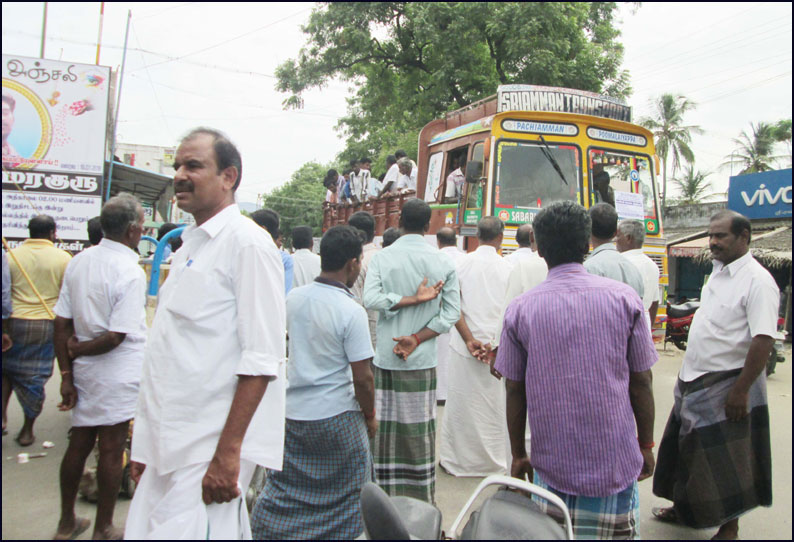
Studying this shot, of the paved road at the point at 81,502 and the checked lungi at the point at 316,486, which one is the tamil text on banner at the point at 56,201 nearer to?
the paved road at the point at 81,502

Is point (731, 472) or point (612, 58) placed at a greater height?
point (612, 58)

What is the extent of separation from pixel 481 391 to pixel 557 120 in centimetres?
398

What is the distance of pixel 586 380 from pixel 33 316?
433 centimetres

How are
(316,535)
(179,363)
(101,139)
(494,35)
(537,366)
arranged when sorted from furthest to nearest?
(494,35) → (101,139) → (316,535) → (537,366) → (179,363)

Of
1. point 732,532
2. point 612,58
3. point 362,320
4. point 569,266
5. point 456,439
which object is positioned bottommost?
point 732,532

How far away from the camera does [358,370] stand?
8.60 ft

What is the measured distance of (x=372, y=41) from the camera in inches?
706

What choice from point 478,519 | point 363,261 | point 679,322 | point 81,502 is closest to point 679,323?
point 679,322

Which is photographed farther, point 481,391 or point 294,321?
point 481,391

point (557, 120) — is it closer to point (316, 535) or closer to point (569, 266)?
point (569, 266)

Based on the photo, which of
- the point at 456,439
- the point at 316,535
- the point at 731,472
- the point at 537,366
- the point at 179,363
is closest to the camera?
the point at 179,363

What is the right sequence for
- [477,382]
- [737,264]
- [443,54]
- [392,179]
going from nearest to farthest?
[737,264]
[477,382]
[392,179]
[443,54]

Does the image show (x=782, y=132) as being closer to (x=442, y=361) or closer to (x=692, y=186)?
(x=692, y=186)

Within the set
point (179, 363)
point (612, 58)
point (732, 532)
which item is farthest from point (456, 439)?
point (612, 58)
